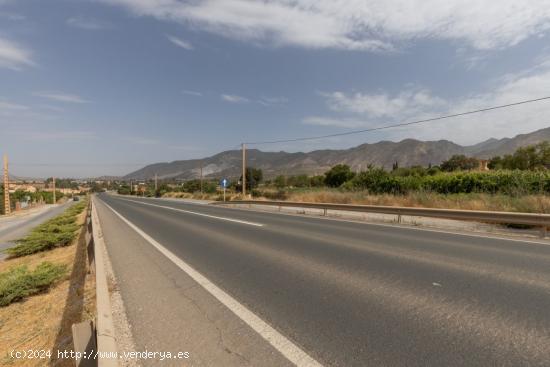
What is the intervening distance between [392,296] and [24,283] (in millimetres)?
7704

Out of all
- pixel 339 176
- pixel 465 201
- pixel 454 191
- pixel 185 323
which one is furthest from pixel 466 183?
pixel 339 176

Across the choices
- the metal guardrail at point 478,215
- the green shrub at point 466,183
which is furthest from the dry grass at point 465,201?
the green shrub at point 466,183

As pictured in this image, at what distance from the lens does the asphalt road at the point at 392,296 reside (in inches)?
117

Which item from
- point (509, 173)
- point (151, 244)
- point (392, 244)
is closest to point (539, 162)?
point (509, 173)

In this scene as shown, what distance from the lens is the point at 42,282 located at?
7.26 meters

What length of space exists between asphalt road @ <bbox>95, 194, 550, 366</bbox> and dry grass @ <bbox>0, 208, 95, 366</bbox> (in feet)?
2.54

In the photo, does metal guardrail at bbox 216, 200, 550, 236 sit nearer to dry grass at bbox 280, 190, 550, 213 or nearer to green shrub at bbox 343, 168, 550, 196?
dry grass at bbox 280, 190, 550, 213

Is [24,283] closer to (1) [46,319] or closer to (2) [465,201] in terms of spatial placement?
(1) [46,319]

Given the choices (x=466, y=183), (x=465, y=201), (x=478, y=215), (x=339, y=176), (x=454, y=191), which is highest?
(x=339, y=176)

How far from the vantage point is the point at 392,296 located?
4.40m

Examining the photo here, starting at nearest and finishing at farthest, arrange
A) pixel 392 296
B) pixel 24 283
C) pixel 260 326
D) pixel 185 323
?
pixel 260 326, pixel 185 323, pixel 392 296, pixel 24 283

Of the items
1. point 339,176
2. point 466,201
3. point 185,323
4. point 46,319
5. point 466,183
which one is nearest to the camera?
point 185,323

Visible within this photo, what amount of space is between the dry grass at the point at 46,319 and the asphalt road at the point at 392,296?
78 cm

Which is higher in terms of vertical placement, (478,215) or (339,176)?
(339,176)
